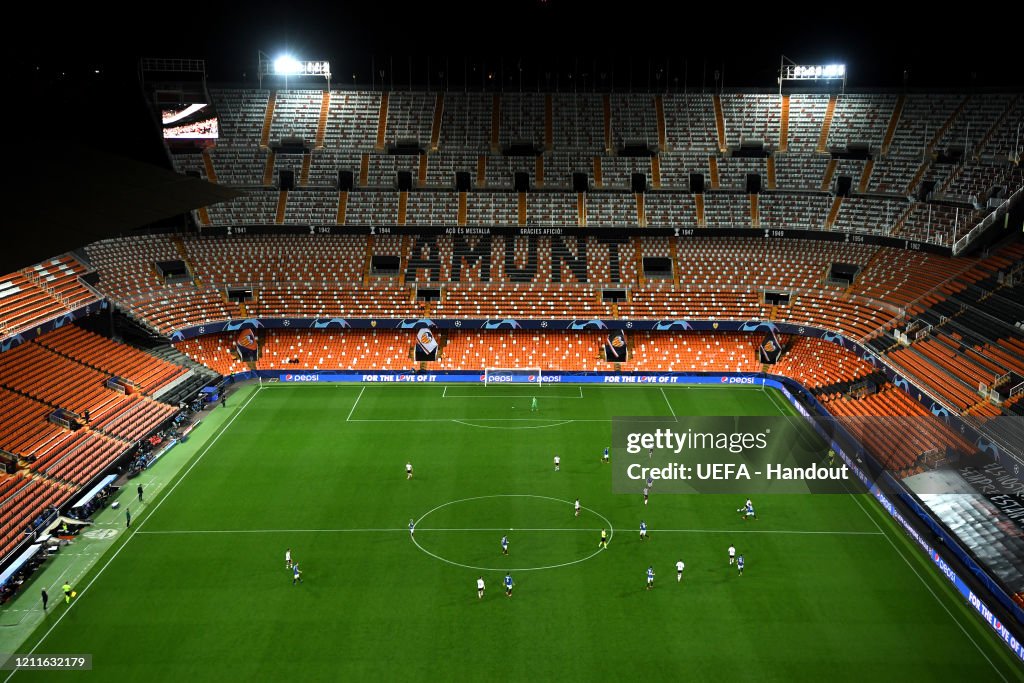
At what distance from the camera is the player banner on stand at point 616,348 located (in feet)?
184

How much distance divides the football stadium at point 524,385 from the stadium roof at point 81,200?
1.05 feet

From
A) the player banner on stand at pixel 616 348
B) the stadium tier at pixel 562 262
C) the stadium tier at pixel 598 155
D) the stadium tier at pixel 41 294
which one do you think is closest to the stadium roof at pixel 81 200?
the stadium tier at pixel 41 294

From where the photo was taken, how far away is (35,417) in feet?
128

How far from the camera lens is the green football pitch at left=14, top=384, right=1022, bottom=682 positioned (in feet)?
82.9

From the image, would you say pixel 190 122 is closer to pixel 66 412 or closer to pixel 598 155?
pixel 598 155

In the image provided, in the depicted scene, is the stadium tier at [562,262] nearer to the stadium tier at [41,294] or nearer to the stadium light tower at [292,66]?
the stadium tier at [41,294]

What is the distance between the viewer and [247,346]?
5606 centimetres

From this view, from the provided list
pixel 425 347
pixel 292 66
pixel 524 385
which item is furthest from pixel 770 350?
pixel 292 66

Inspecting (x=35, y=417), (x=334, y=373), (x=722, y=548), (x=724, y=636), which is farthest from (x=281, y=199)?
(x=724, y=636)

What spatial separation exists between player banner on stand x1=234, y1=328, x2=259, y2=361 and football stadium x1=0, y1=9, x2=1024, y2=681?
0.22 m

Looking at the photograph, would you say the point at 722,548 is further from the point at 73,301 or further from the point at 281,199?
the point at 281,199

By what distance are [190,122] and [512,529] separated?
1851 inches

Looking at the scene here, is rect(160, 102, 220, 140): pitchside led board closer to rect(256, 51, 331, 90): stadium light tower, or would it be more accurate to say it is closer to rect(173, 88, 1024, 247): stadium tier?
rect(173, 88, 1024, 247): stadium tier

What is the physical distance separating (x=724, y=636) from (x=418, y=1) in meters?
56.6
